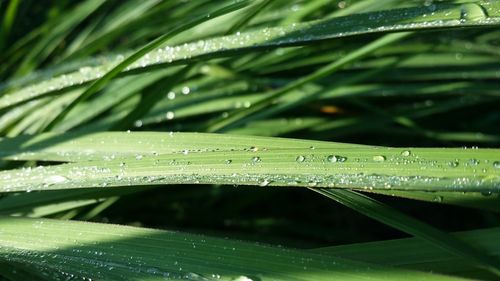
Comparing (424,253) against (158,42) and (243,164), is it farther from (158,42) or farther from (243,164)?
(158,42)

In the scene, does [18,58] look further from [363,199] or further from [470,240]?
[470,240]

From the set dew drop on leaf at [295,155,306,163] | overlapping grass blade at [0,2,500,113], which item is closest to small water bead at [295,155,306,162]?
dew drop on leaf at [295,155,306,163]

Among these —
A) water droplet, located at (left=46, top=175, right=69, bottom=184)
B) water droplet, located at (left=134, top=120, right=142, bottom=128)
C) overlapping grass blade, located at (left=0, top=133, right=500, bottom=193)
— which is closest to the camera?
overlapping grass blade, located at (left=0, top=133, right=500, bottom=193)

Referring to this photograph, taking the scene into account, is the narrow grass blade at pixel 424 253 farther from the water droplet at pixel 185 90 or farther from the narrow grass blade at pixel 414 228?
the water droplet at pixel 185 90

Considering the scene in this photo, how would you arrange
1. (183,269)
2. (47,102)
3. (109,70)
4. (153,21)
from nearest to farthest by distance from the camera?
(183,269) → (109,70) → (47,102) → (153,21)

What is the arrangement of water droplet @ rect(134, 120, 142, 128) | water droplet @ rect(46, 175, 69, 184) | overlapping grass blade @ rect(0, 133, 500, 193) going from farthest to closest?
water droplet @ rect(134, 120, 142, 128) < water droplet @ rect(46, 175, 69, 184) < overlapping grass blade @ rect(0, 133, 500, 193)

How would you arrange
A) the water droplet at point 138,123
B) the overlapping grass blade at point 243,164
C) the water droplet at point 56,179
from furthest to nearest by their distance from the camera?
1. the water droplet at point 138,123
2. the water droplet at point 56,179
3. the overlapping grass blade at point 243,164

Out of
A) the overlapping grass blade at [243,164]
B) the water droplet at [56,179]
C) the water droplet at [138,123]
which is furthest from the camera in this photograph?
the water droplet at [138,123]

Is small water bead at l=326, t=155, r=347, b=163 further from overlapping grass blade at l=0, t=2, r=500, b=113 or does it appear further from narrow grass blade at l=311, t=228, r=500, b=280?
overlapping grass blade at l=0, t=2, r=500, b=113

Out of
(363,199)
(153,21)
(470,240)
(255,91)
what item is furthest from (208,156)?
(153,21)

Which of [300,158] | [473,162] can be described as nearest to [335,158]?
[300,158]

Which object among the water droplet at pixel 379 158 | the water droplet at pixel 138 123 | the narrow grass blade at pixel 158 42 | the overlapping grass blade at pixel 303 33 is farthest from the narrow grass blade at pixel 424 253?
the water droplet at pixel 138 123
